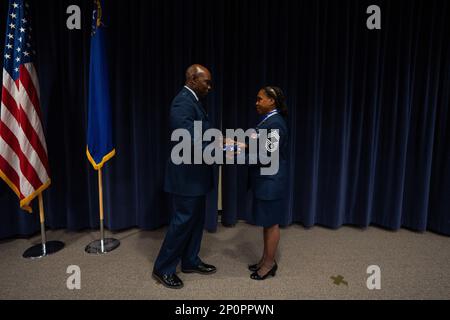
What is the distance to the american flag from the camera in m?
2.42

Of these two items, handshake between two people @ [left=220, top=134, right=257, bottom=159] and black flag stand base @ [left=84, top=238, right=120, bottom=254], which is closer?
handshake between two people @ [left=220, top=134, right=257, bottom=159]

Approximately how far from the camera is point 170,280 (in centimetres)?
222

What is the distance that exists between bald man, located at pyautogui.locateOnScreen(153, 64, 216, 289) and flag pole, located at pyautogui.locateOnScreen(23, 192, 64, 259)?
1.05m

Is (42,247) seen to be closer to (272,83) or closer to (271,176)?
(271,176)

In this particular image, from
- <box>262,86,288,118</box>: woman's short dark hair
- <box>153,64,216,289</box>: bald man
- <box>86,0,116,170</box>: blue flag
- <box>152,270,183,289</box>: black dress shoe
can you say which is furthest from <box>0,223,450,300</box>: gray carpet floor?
<box>262,86,288,118</box>: woman's short dark hair

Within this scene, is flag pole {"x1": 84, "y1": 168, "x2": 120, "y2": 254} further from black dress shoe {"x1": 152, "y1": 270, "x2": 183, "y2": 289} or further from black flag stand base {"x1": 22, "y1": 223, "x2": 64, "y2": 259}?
black dress shoe {"x1": 152, "y1": 270, "x2": 183, "y2": 289}

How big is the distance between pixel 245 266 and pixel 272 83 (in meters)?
1.73

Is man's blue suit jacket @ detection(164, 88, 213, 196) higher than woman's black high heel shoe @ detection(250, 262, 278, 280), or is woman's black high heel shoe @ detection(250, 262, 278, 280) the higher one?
man's blue suit jacket @ detection(164, 88, 213, 196)

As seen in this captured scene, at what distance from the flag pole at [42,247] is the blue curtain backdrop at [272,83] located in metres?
0.27

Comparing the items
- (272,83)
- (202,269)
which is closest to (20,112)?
(202,269)

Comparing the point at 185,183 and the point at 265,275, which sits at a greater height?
the point at 185,183

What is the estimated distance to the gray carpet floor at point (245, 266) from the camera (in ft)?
7.09

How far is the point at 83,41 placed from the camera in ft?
9.48
